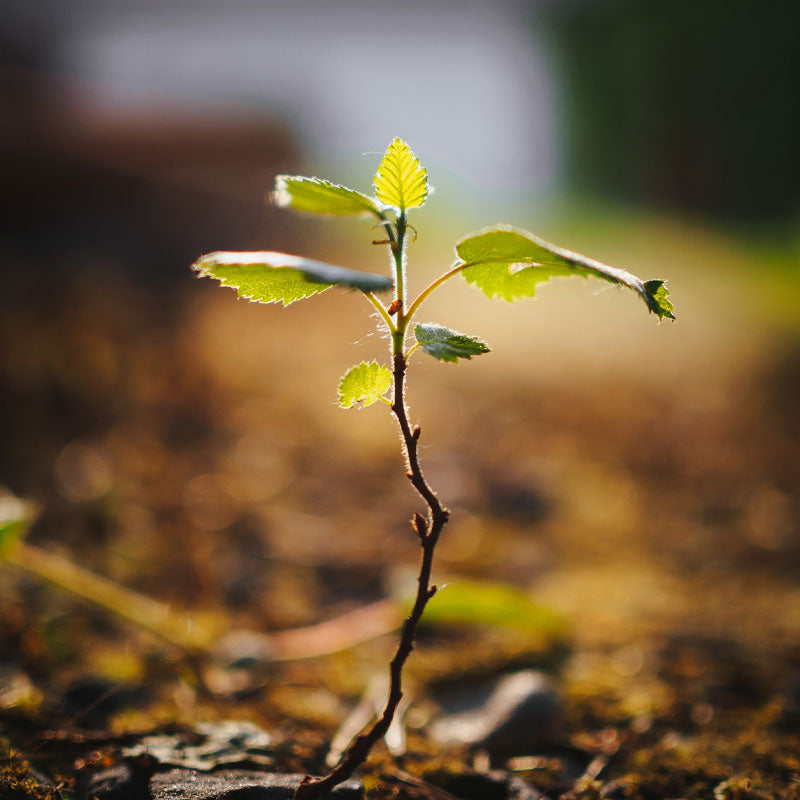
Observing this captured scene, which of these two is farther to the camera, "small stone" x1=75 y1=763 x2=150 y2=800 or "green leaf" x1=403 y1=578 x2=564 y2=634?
"green leaf" x1=403 y1=578 x2=564 y2=634

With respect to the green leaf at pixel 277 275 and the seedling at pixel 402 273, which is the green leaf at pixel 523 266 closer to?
the seedling at pixel 402 273

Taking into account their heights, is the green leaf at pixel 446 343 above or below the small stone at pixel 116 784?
above

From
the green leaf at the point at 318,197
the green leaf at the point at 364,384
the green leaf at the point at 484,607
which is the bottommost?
the green leaf at the point at 484,607

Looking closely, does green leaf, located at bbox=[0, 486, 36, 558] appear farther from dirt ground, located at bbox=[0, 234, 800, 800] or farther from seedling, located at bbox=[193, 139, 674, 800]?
seedling, located at bbox=[193, 139, 674, 800]

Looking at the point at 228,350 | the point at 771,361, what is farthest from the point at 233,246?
the point at 771,361

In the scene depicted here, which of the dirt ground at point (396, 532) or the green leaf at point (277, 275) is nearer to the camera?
the green leaf at point (277, 275)

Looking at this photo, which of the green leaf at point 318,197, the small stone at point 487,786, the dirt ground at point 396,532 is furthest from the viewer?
the dirt ground at point 396,532

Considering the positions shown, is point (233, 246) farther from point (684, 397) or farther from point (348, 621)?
point (348, 621)

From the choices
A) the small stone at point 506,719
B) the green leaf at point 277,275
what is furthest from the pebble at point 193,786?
the green leaf at point 277,275

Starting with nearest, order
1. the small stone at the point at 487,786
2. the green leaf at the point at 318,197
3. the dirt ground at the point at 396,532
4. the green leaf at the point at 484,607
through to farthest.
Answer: the green leaf at the point at 318,197 < the small stone at the point at 487,786 < the dirt ground at the point at 396,532 < the green leaf at the point at 484,607

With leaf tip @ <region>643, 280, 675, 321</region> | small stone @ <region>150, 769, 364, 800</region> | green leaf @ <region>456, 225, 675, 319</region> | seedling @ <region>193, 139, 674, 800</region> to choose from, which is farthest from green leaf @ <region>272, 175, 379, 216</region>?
small stone @ <region>150, 769, 364, 800</region>
